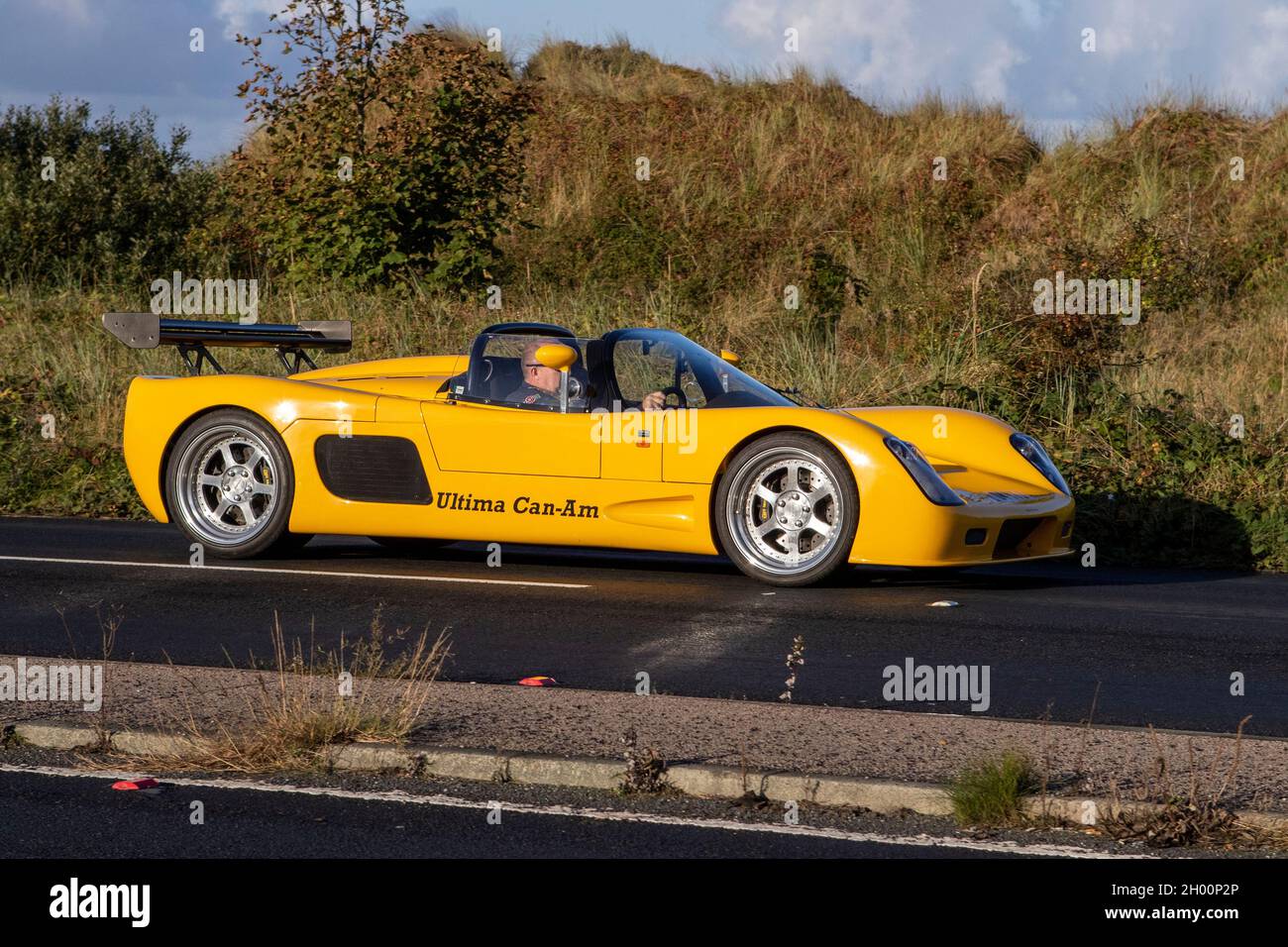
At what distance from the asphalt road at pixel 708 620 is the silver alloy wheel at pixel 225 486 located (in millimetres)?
244

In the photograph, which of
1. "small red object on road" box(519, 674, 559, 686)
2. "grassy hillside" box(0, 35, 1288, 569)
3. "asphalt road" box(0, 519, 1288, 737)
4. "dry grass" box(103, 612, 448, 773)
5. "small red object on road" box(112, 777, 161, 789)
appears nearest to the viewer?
"small red object on road" box(112, 777, 161, 789)

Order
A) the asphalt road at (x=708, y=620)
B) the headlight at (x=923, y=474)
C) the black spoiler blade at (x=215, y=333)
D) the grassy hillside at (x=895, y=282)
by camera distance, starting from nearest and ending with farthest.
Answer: the asphalt road at (x=708, y=620), the headlight at (x=923, y=474), the black spoiler blade at (x=215, y=333), the grassy hillside at (x=895, y=282)

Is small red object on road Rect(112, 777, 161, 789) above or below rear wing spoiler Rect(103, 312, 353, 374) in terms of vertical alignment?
below

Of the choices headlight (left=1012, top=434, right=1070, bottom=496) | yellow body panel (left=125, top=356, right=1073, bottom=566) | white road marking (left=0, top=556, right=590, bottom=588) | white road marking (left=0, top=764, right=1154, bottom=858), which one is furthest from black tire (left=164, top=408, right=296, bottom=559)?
white road marking (left=0, top=764, right=1154, bottom=858)

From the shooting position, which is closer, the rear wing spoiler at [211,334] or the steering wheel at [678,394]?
the steering wheel at [678,394]

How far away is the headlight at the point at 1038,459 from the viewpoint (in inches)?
378

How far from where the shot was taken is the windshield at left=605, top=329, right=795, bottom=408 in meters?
9.34

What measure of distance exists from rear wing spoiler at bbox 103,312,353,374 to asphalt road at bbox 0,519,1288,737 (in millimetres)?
1338

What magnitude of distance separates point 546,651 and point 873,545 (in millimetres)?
2180

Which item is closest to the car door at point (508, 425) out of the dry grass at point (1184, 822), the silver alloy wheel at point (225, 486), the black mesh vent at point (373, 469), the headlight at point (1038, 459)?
the black mesh vent at point (373, 469)

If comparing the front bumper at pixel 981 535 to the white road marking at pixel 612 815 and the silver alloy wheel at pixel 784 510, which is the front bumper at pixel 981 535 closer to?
the silver alloy wheel at pixel 784 510

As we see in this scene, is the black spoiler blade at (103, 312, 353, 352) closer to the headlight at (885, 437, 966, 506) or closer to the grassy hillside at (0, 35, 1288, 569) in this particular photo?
the grassy hillside at (0, 35, 1288, 569)

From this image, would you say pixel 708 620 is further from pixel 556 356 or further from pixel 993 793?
pixel 993 793

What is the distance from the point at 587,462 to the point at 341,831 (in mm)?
4694
